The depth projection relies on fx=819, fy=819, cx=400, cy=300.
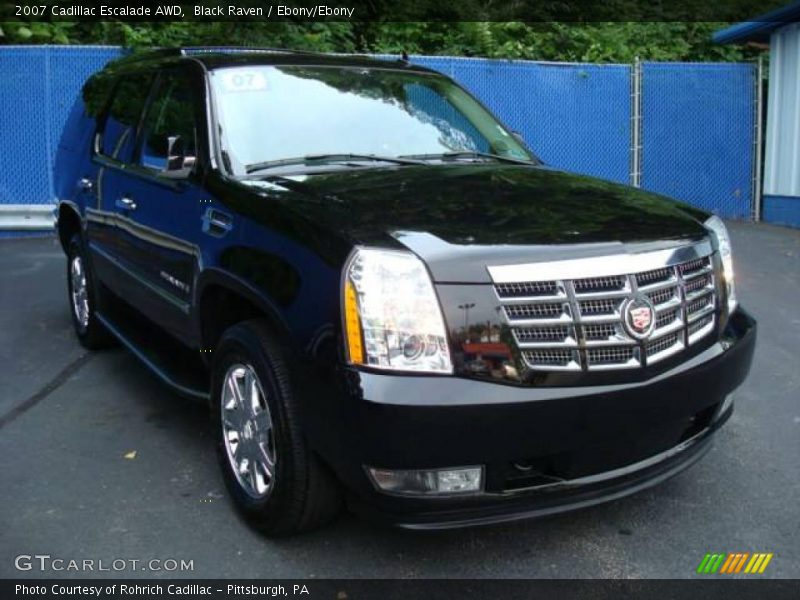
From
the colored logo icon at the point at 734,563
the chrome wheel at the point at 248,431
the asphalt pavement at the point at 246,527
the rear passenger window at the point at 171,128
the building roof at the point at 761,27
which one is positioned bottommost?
the colored logo icon at the point at 734,563

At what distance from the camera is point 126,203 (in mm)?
4566

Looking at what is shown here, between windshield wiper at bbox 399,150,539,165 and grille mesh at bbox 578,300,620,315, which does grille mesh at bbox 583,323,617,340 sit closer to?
grille mesh at bbox 578,300,620,315

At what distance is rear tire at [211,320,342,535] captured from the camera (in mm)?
2957

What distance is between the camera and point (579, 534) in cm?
331

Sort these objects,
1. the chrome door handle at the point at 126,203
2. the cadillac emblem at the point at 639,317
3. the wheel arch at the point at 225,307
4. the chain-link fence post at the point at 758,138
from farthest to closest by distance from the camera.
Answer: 1. the chain-link fence post at the point at 758,138
2. the chrome door handle at the point at 126,203
3. the wheel arch at the point at 225,307
4. the cadillac emblem at the point at 639,317

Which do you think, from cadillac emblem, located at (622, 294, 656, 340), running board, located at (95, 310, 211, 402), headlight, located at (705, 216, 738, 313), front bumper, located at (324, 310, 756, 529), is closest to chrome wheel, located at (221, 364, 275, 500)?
running board, located at (95, 310, 211, 402)

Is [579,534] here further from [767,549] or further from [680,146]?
[680,146]

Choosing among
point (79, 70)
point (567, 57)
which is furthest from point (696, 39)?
point (79, 70)

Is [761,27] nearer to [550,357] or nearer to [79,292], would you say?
[79,292]

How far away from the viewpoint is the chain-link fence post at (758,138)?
485 inches

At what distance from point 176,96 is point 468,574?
2.85 metres

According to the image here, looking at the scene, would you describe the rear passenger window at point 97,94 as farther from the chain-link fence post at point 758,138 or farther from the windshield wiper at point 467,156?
the chain-link fence post at point 758,138

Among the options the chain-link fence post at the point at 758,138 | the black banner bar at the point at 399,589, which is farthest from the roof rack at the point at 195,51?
the chain-link fence post at the point at 758,138

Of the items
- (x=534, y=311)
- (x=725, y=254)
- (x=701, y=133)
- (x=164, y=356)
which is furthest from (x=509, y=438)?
(x=701, y=133)
